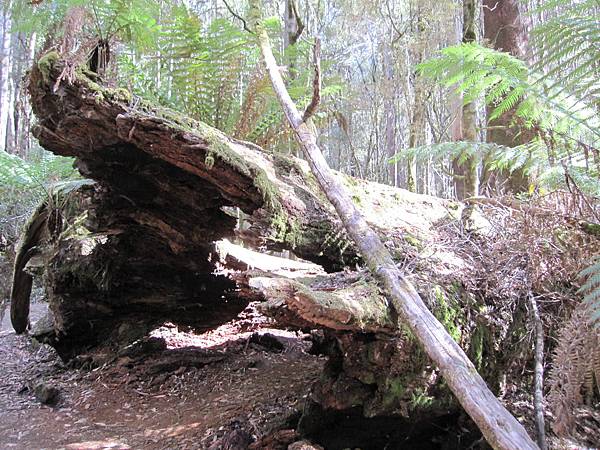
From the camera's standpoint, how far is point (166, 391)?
4.44m

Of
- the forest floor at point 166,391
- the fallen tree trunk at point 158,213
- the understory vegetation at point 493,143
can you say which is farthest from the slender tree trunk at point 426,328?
the forest floor at point 166,391

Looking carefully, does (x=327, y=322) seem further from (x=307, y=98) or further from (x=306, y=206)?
(x=307, y=98)

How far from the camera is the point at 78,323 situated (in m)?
5.17

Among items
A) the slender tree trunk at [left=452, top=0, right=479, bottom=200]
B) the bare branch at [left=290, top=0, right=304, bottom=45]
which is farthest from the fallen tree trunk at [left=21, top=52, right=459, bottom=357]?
the bare branch at [left=290, top=0, right=304, bottom=45]

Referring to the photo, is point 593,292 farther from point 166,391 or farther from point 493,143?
point 166,391

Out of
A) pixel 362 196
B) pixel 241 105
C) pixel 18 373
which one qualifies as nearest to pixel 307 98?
pixel 241 105

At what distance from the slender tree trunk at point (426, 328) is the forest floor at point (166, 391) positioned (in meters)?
1.26

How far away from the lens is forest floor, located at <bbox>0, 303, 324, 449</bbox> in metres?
3.53

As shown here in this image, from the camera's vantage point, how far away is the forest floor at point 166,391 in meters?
3.53

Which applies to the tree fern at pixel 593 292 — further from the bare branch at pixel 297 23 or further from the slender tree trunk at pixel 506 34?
the bare branch at pixel 297 23

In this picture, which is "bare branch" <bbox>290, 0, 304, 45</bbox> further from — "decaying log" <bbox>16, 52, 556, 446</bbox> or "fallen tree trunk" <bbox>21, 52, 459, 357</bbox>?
"fallen tree trunk" <bbox>21, 52, 459, 357</bbox>

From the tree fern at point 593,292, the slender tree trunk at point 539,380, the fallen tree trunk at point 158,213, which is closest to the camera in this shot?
the tree fern at point 593,292

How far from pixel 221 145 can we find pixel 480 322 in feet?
7.01

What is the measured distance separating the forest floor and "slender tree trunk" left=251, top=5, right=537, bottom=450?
1.26m
